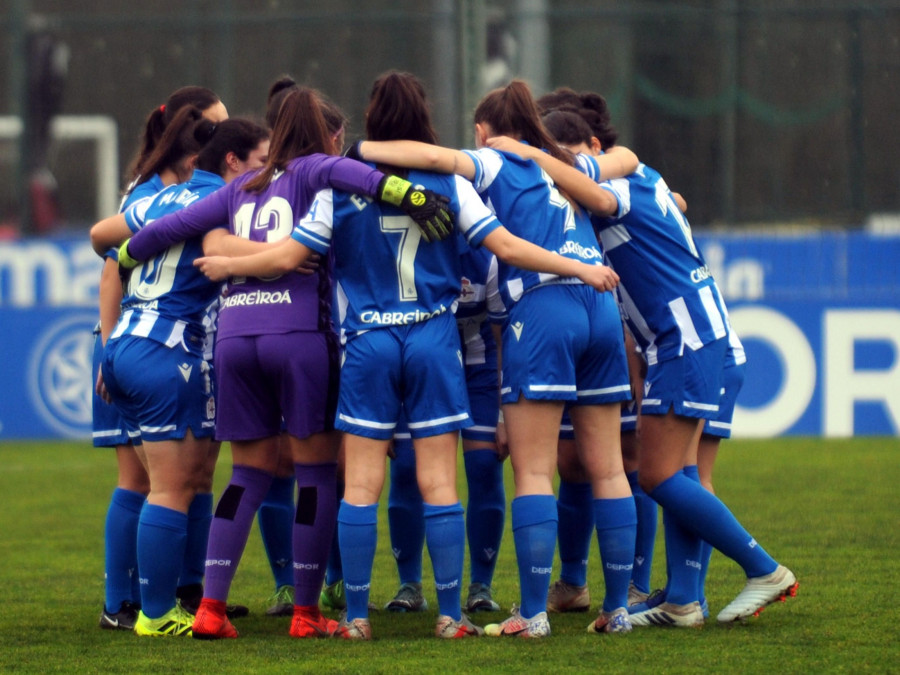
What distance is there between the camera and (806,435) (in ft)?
38.7

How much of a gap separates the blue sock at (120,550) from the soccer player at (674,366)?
1.82m

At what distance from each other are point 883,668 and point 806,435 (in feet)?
24.4

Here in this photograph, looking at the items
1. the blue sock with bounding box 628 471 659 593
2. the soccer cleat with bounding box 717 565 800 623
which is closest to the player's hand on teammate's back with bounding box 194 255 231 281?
the blue sock with bounding box 628 471 659 593

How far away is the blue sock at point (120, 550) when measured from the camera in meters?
5.55

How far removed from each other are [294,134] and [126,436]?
132 centimetres

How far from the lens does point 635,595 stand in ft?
18.8

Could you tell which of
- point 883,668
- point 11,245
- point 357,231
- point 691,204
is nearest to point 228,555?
point 357,231

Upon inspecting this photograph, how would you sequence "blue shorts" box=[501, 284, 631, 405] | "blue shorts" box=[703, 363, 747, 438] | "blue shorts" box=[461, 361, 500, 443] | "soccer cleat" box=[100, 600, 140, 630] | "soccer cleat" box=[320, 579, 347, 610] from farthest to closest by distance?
1. "soccer cleat" box=[320, 579, 347, 610]
2. "blue shorts" box=[461, 361, 500, 443]
3. "soccer cleat" box=[100, 600, 140, 630]
4. "blue shorts" box=[703, 363, 747, 438]
5. "blue shorts" box=[501, 284, 631, 405]

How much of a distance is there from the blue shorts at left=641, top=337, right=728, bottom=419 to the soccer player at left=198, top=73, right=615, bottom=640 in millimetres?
517

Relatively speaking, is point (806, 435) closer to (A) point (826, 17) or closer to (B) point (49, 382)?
(A) point (826, 17)

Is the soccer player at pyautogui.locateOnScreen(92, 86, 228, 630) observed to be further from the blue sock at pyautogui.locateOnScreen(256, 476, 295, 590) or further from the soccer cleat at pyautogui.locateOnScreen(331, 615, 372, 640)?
the soccer cleat at pyautogui.locateOnScreen(331, 615, 372, 640)

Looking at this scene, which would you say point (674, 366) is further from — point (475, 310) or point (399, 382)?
point (399, 382)

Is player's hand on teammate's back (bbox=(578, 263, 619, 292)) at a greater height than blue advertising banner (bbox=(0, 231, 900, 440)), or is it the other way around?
player's hand on teammate's back (bbox=(578, 263, 619, 292))

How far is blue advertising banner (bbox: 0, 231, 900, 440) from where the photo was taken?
1165cm
